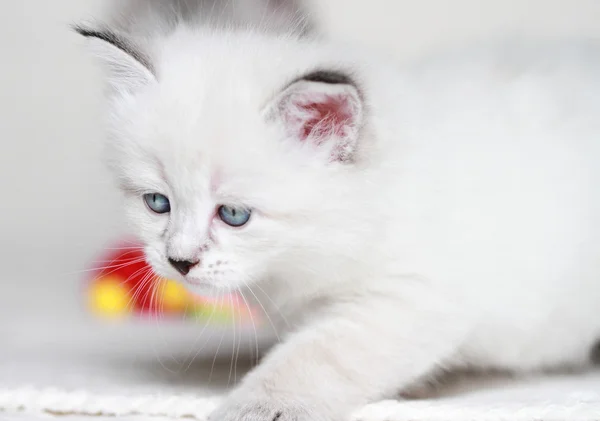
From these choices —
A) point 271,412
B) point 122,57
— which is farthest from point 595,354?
point 122,57

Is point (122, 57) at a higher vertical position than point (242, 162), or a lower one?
higher

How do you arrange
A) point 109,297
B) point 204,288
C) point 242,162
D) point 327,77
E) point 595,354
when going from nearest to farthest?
point 327,77 → point 242,162 → point 204,288 → point 595,354 → point 109,297

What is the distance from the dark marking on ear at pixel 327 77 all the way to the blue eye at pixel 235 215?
1.12 feet

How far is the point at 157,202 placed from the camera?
2203 millimetres

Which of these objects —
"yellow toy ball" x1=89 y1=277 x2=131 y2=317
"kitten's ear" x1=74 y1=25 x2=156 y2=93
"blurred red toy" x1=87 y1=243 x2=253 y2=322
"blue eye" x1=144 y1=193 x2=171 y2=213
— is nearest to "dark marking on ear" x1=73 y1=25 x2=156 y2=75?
"kitten's ear" x1=74 y1=25 x2=156 y2=93

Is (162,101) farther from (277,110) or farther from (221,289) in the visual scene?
(221,289)

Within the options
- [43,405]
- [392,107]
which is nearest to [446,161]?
[392,107]

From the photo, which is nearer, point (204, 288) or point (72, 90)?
point (204, 288)

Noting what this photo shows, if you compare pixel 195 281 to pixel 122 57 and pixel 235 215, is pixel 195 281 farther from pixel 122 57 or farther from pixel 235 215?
pixel 122 57

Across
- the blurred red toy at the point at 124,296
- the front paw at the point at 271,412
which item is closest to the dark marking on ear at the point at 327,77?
the front paw at the point at 271,412

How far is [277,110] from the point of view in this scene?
80.4 inches

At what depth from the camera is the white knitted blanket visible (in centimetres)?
207

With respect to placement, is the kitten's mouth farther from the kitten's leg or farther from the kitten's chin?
the kitten's leg

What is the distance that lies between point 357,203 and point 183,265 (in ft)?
1.45
